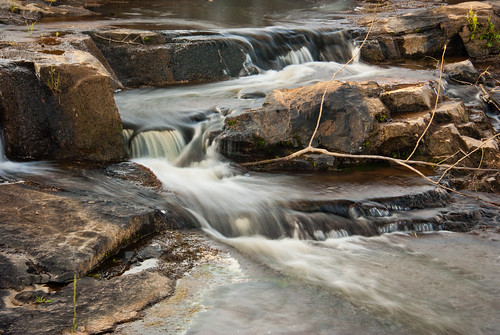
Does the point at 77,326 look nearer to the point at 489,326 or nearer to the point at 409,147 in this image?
the point at 489,326

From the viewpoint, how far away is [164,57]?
27.6 feet

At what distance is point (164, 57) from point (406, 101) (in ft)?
12.3

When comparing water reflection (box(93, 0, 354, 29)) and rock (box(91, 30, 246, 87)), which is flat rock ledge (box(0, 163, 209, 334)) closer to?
rock (box(91, 30, 246, 87))

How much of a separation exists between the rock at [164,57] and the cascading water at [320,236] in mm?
661

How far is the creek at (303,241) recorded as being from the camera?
135 inches

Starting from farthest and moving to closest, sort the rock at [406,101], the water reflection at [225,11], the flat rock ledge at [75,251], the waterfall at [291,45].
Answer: the water reflection at [225,11]
the waterfall at [291,45]
the rock at [406,101]
the flat rock ledge at [75,251]

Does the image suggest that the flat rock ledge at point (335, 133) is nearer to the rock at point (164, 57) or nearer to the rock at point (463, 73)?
the rock at point (164, 57)

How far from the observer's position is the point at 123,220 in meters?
4.30

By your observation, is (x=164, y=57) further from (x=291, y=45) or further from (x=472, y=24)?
(x=472, y=24)

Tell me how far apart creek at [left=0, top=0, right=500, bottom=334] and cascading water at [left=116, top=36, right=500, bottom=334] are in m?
0.01

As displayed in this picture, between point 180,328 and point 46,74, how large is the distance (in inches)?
143

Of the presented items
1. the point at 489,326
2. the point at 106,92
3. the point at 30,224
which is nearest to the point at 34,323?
the point at 30,224

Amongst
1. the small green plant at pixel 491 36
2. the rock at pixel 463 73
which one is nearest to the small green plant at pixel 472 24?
the small green plant at pixel 491 36

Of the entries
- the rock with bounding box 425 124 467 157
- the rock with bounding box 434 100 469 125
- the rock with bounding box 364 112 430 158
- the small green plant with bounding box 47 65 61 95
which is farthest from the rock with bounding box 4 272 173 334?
the rock with bounding box 434 100 469 125
